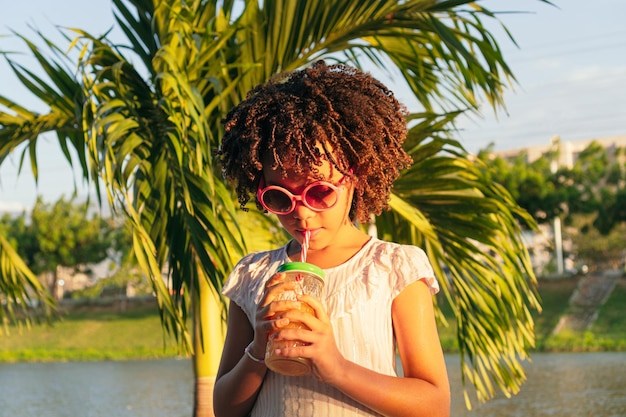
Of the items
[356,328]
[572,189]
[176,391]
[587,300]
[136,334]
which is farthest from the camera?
[572,189]

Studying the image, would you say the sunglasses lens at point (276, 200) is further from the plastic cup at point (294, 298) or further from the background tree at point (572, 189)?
the background tree at point (572, 189)

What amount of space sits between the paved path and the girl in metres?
26.5

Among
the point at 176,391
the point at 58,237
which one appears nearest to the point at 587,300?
the point at 176,391

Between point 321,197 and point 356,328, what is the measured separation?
24 centimetres

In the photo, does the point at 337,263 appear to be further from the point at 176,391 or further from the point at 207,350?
the point at 176,391

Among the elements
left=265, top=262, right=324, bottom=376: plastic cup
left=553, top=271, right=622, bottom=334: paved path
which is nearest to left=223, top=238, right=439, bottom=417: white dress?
left=265, top=262, right=324, bottom=376: plastic cup

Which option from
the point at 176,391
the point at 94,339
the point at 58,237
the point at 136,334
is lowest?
the point at 94,339

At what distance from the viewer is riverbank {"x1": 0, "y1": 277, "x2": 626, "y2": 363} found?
25875mm

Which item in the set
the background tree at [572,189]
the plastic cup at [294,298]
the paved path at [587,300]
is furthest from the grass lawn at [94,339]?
the plastic cup at [294,298]

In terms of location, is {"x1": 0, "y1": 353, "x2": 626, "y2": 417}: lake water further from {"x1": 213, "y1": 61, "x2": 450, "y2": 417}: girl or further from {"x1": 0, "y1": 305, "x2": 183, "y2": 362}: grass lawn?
{"x1": 213, "y1": 61, "x2": 450, "y2": 417}: girl

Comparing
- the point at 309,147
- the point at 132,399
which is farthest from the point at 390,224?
the point at 132,399

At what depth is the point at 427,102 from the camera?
17.0 feet

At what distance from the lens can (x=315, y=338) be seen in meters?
1.50

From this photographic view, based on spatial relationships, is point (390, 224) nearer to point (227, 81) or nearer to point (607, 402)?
point (227, 81)
